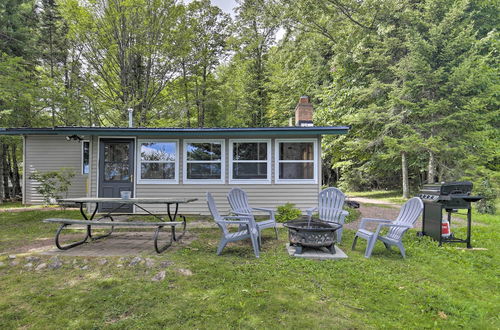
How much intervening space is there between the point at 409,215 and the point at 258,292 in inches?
123

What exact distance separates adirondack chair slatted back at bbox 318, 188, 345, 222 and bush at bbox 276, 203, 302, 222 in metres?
1.77

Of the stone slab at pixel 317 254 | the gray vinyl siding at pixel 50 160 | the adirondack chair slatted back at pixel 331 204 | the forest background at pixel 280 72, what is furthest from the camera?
the forest background at pixel 280 72

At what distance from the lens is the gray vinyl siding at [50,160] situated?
10.6m

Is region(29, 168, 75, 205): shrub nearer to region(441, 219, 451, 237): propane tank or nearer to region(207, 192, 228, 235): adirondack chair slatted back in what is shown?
region(207, 192, 228, 235): adirondack chair slatted back

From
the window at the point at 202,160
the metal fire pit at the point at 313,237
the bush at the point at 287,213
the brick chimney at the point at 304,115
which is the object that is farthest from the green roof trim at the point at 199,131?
the metal fire pit at the point at 313,237

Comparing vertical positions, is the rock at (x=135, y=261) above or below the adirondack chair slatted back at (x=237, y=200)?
below

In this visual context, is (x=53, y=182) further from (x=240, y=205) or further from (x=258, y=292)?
(x=258, y=292)

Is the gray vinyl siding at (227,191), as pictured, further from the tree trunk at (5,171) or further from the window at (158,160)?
the tree trunk at (5,171)

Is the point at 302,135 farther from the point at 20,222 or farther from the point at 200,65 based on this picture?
the point at 200,65

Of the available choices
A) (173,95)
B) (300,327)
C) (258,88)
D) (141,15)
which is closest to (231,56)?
(258,88)

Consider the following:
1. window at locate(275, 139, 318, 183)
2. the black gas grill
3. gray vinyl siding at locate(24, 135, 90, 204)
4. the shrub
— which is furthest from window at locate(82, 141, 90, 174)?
the black gas grill

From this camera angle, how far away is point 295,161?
8062 millimetres

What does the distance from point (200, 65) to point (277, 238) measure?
13.7 m

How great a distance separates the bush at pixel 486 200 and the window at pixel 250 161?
302 inches
